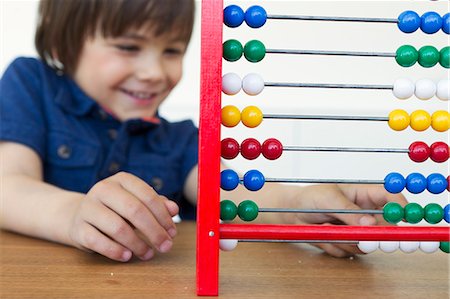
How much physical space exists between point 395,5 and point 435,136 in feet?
1.83

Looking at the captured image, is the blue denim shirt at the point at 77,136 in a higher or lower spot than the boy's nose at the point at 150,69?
lower

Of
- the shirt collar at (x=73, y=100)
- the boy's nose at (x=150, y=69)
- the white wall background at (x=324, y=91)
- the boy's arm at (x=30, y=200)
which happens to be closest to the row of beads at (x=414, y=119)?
the boy's arm at (x=30, y=200)

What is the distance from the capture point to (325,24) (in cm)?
240

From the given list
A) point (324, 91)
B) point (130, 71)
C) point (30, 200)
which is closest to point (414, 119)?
point (30, 200)

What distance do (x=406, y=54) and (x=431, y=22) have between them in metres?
0.04

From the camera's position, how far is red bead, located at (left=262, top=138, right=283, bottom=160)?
579 millimetres

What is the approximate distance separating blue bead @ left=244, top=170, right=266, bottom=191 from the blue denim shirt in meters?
0.59

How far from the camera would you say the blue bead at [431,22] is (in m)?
0.59

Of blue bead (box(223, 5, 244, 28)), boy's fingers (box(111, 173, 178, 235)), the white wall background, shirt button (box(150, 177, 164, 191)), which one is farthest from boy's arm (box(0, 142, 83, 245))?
the white wall background

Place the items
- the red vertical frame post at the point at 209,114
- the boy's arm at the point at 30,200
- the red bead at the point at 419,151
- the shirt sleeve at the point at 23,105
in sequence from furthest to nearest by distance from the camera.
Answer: the shirt sleeve at the point at 23,105, the boy's arm at the point at 30,200, the red bead at the point at 419,151, the red vertical frame post at the point at 209,114

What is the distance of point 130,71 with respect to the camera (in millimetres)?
1111

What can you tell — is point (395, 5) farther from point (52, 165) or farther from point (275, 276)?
point (275, 276)

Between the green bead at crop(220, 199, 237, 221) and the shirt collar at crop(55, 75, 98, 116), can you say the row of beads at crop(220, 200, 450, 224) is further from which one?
the shirt collar at crop(55, 75, 98, 116)

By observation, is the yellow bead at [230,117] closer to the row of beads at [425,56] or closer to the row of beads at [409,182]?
the row of beads at [409,182]
